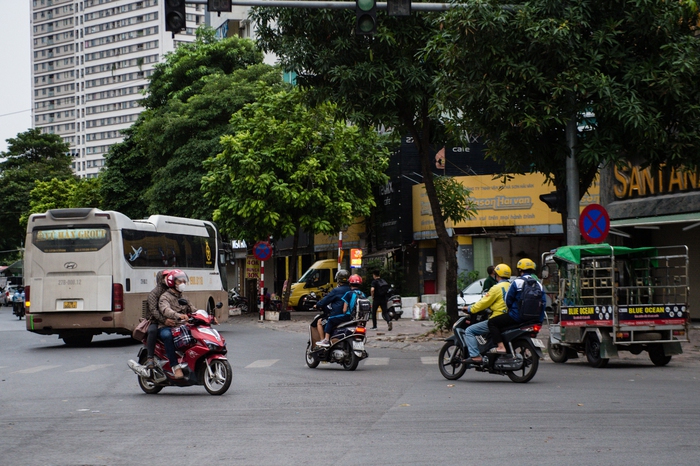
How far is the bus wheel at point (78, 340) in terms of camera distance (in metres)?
25.0

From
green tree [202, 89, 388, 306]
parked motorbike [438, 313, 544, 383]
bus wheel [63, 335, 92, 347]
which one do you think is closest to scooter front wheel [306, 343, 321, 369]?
parked motorbike [438, 313, 544, 383]

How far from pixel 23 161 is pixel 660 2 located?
8190cm

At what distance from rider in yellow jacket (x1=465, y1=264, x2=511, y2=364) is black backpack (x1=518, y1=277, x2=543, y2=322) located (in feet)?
1.01

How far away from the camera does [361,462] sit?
7.19 metres

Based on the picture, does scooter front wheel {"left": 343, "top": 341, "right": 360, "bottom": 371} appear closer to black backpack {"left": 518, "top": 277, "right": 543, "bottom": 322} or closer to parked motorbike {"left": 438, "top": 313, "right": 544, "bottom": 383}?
parked motorbike {"left": 438, "top": 313, "right": 544, "bottom": 383}

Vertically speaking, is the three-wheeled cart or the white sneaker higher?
the three-wheeled cart

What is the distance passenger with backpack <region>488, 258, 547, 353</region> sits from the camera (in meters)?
13.1

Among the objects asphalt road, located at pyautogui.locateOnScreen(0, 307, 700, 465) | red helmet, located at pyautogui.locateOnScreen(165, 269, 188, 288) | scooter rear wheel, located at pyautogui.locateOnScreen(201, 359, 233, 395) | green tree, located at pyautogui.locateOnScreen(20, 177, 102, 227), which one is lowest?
asphalt road, located at pyautogui.locateOnScreen(0, 307, 700, 465)

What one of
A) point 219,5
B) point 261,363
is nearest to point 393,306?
point 261,363

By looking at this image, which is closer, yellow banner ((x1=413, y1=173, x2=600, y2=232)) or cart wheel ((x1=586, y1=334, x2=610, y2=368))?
cart wheel ((x1=586, y1=334, x2=610, y2=368))

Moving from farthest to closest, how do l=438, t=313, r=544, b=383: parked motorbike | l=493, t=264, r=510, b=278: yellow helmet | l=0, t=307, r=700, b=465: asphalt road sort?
1. l=493, t=264, r=510, b=278: yellow helmet
2. l=438, t=313, r=544, b=383: parked motorbike
3. l=0, t=307, r=700, b=465: asphalt road

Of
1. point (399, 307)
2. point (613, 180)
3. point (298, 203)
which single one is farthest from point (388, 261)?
point (613, 180)

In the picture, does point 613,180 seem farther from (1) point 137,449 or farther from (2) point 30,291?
(1) point 137,449

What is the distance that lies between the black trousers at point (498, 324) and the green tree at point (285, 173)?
23382 millimetres
